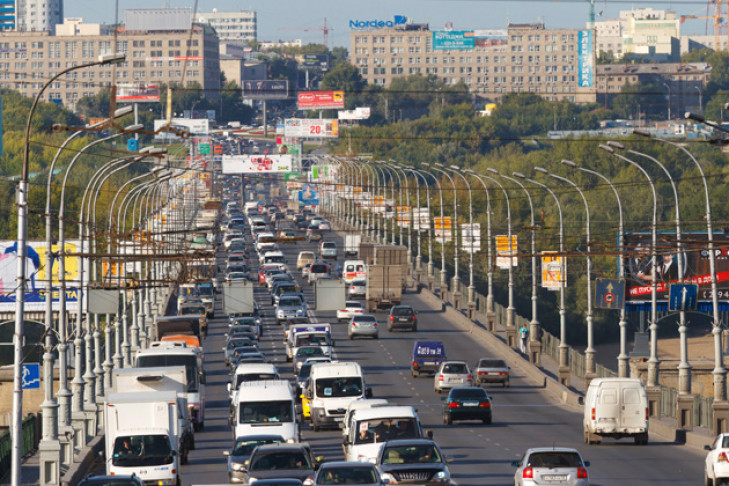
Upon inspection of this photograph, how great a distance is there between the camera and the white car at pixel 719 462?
96.5ft

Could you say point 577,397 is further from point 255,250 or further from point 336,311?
point 255,250

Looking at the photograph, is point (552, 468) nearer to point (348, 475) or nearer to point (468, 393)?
point (348, 475)

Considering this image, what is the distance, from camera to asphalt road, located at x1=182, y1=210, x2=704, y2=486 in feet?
114

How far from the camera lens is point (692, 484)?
31.7 metres

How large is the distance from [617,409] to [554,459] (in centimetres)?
1253

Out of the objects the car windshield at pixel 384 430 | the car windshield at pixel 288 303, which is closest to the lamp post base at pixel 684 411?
the car windshield at pixel 384 430

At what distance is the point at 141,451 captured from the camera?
33.8 meters

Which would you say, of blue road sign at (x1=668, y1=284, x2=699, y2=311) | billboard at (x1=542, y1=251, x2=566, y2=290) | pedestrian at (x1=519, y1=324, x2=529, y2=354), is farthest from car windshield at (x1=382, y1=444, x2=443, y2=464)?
pedestrian at (x1=519, y1=324, x2=529, y2=354)

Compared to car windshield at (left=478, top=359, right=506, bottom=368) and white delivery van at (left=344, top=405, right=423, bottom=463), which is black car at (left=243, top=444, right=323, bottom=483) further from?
car windshield at (left=478, top=359, right=506, bottom=368)

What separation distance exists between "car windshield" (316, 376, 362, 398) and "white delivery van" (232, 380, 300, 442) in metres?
4.92

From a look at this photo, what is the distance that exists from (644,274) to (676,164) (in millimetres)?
116321

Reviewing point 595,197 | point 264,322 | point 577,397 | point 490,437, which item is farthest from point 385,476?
point 595,197

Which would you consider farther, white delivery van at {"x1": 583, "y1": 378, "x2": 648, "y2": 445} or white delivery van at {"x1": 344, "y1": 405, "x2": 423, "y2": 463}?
white delivery van at {"x1": 583, "y1": 378, "x2": 648, "y2": 445}

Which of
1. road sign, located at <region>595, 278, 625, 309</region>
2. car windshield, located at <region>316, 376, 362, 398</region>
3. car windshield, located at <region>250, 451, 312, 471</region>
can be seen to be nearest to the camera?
car windshield, located at <region>250, 451, 312, 471</region>
